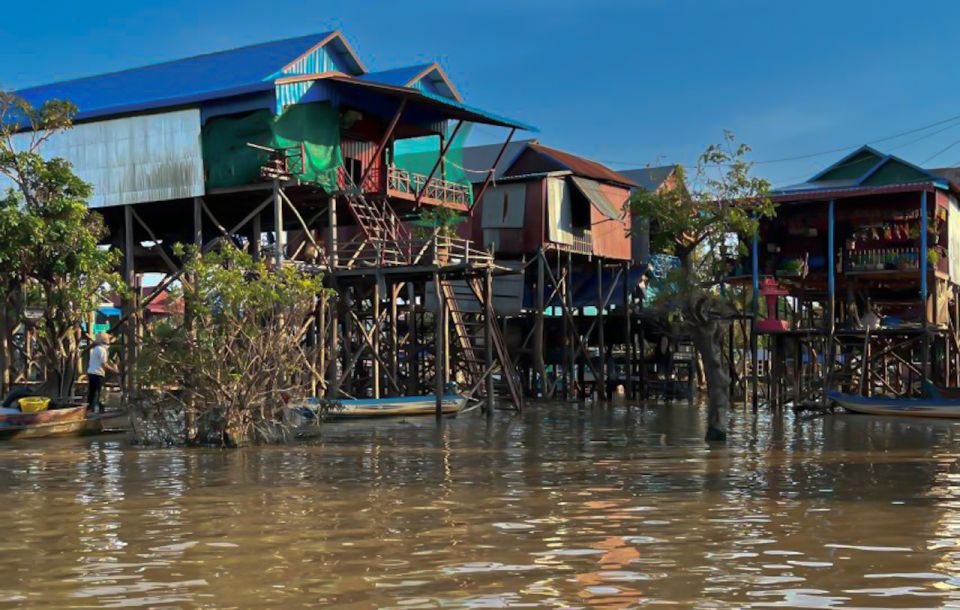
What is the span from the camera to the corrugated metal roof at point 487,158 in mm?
34812

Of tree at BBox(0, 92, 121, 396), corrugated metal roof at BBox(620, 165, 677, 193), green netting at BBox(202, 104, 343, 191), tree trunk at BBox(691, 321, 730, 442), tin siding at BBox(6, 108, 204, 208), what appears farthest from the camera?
corrugated metal roof at BBox(620, 165, 677, 193)

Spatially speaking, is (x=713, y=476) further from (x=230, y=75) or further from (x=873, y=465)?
(x=230, y=75)

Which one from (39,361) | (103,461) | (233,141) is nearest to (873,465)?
(103,461)

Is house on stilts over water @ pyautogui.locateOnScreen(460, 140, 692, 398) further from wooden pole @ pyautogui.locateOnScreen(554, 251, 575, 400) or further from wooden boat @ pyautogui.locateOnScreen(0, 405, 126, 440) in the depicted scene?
wooden boat @ pyautogui.locateOnScreen(0, 405, 126, 440)

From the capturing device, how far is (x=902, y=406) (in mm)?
24906

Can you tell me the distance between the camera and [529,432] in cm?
1986

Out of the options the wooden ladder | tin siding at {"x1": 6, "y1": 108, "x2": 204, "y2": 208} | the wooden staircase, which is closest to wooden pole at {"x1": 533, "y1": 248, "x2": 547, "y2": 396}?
the wooden staircase

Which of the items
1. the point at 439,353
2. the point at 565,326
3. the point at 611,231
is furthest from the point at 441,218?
the point at 611,231

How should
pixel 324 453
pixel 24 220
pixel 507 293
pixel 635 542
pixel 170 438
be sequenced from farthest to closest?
pixel 507 293, pixel 24 220, pixel 170 438, pixel 324 453, pixel 635 542

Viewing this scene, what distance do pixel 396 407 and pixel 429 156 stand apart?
368 inches

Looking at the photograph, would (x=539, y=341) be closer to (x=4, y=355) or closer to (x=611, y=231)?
(x=611, y=231)

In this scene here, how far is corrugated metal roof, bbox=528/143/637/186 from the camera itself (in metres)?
34.9

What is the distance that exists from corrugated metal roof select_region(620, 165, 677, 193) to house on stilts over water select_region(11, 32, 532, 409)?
45.9ft

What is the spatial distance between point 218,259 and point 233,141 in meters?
7.86
